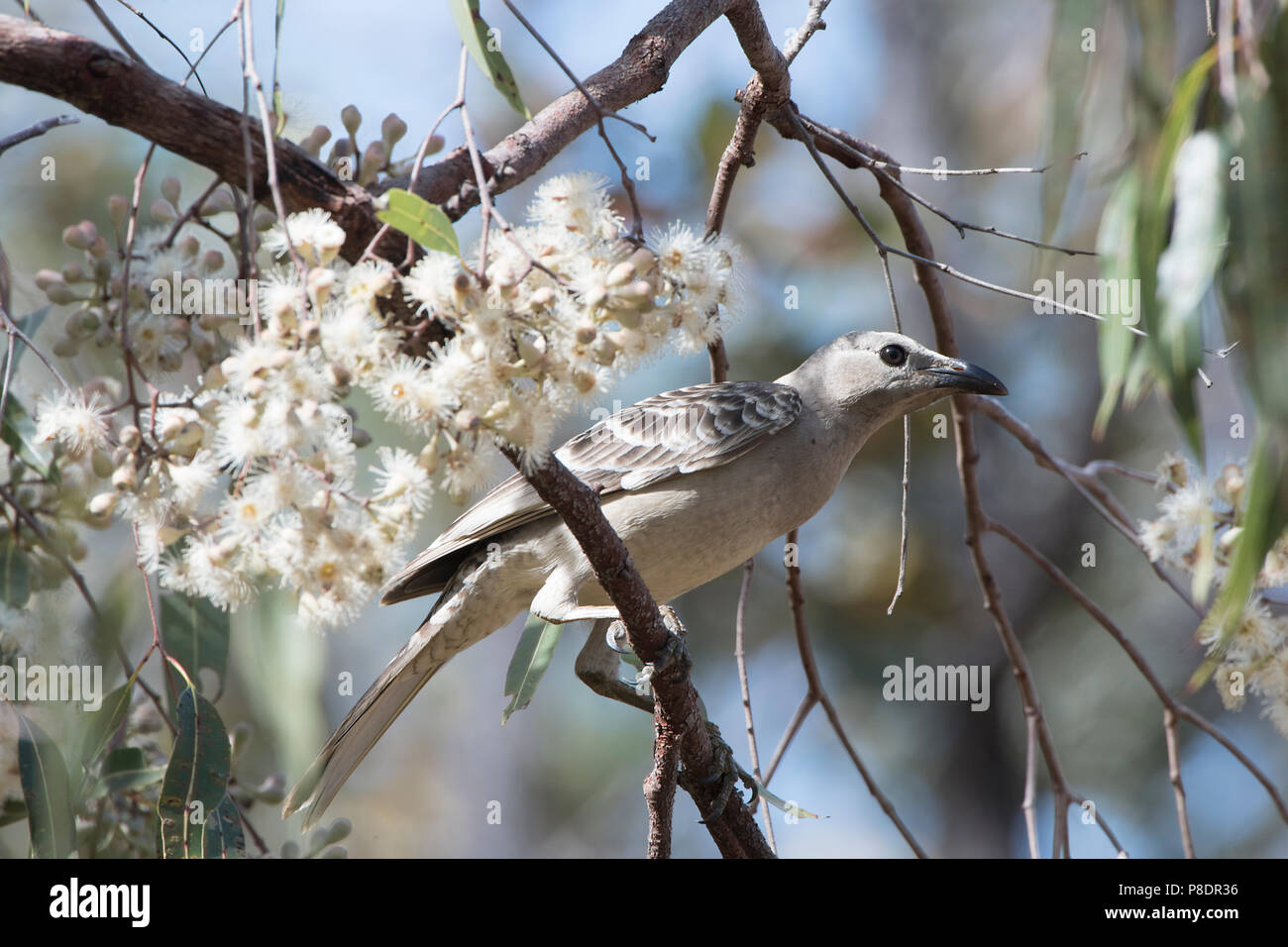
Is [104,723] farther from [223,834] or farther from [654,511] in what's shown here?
[654,511]

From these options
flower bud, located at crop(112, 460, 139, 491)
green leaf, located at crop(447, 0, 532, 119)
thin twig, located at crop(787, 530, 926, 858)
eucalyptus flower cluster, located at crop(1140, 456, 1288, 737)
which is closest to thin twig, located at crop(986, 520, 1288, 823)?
eucalyptus flower cluster, located at crop(1140, 456, 1288, 737)

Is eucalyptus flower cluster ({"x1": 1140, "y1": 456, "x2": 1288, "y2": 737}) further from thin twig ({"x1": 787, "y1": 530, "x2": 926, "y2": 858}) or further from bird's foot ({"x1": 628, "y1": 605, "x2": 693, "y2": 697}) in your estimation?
bird's foot ({"x1": 628, "y1": 605, "x2": 693, "y2": 697})

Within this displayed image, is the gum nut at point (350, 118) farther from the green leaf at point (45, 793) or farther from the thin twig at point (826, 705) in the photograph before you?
the thin twig at point (826, 705)

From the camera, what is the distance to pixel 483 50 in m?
1.99

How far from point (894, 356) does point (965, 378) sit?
302 mm

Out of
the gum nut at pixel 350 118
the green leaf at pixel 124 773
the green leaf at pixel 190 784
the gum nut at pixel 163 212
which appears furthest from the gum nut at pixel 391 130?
the green leaf at pixel 124 773

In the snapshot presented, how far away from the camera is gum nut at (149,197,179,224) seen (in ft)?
7.98

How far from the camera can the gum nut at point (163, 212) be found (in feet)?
7.98

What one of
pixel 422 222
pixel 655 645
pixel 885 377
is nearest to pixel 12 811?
pixel 655 645

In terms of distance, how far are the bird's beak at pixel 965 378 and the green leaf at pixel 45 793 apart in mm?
2792

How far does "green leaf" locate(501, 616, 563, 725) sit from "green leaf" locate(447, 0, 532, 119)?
1803 mm

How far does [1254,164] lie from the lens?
160cm
